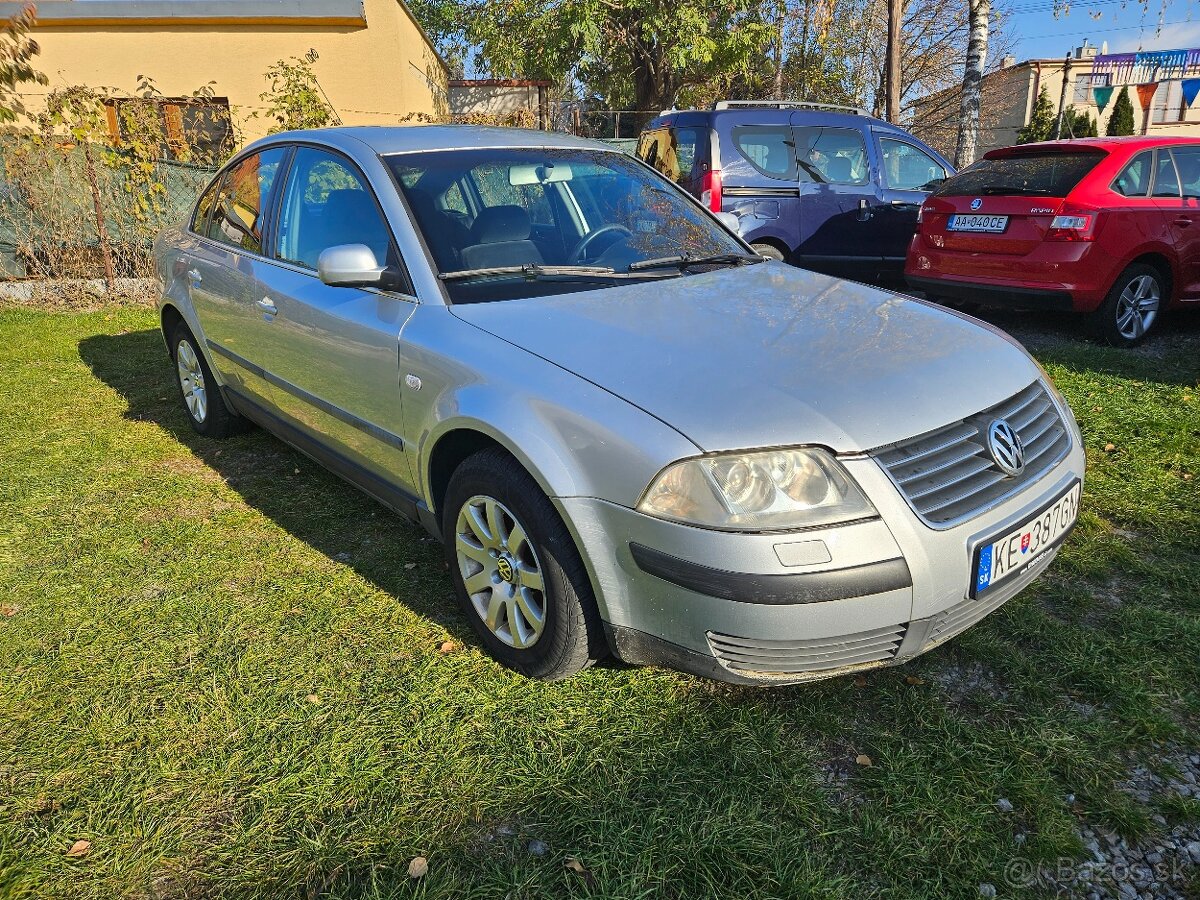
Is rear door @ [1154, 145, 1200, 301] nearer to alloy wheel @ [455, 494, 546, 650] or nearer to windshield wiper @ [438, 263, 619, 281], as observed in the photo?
windshield wiper @ [438, 263, 619, 281]

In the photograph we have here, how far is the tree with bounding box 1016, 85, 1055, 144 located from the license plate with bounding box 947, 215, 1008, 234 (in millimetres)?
16614

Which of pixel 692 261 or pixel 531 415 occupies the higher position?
pixel 692 261

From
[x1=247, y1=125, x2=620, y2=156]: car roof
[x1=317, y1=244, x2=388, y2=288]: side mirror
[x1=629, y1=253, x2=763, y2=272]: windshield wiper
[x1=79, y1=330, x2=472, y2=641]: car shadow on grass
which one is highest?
[x1=247, y1=125, x2=620, y2=156]: car roof

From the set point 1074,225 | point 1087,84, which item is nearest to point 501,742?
point 1074,225

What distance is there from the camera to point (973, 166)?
6902 millimetres

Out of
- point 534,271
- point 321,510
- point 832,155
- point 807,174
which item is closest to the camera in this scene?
point 534,271

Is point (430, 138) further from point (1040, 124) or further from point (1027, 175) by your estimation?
point (1040, 124)

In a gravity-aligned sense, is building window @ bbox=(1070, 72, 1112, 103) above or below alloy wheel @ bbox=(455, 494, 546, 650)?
above

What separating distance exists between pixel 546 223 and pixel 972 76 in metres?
12.4

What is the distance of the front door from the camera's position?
291 centimetres

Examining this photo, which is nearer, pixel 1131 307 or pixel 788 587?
pixel 788 587

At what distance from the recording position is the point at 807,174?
7910 millimetres

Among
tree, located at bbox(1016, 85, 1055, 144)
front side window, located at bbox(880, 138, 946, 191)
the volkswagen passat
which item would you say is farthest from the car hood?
tree, located at bbox(1016, 85, 1055, 144)

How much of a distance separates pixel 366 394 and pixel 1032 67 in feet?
97.7
